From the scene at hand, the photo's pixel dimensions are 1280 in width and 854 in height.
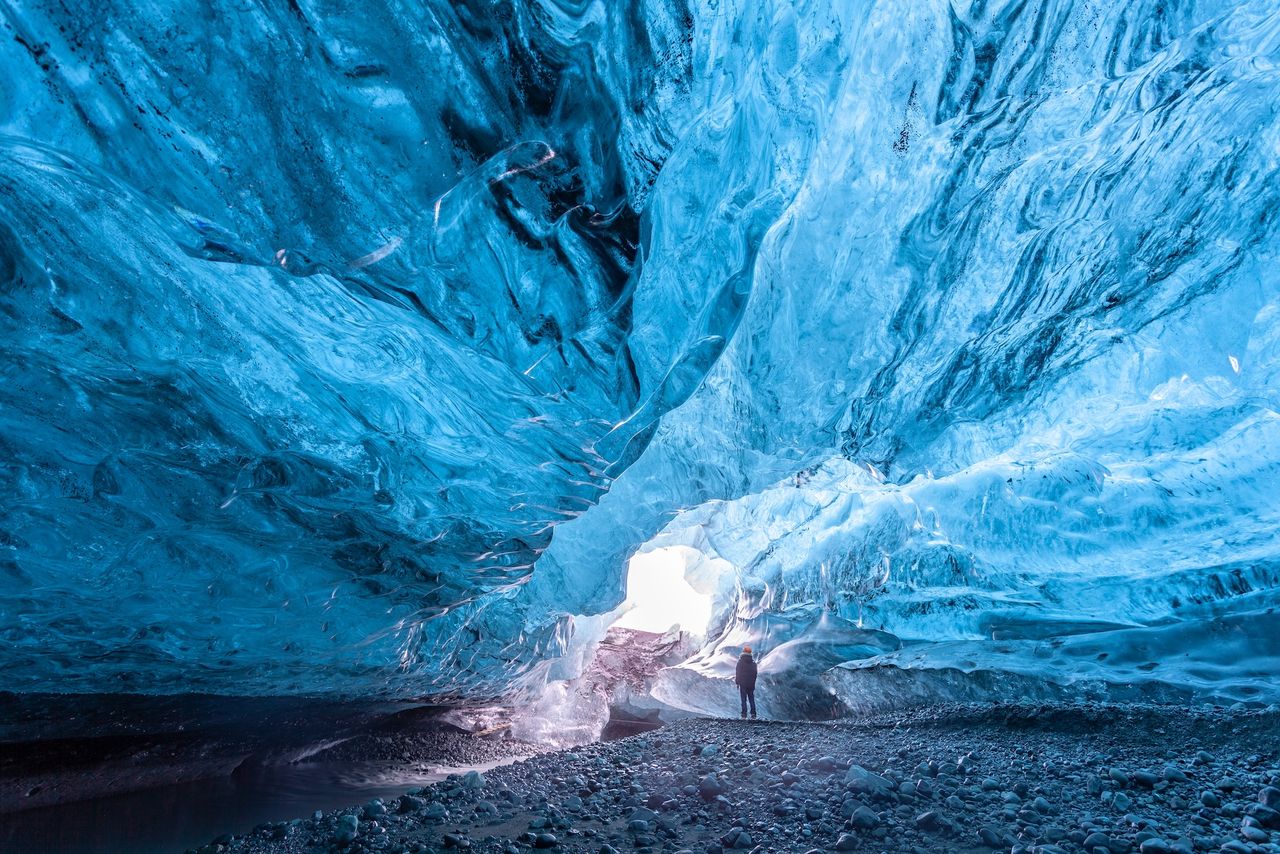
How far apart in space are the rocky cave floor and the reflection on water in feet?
6.48

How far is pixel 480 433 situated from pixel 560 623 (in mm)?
8441

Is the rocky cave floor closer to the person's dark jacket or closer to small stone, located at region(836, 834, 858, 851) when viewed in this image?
small stone, located at region(836, 834, 858, 851)

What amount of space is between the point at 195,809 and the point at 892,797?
28.6 feet

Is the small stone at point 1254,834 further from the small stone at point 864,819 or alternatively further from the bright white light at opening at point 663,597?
the bright white light at opening at point 663,597

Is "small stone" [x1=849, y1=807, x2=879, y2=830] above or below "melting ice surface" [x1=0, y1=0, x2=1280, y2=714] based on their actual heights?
below

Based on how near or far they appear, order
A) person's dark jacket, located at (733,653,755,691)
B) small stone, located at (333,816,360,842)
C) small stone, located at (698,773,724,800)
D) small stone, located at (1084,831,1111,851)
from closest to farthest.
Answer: small stone, located at (1084,831,1111,851) < small stone, located at (333,816,360,842) < small stone, located at (698,773,724,800) < person's dark jacket, located at (733,653,755,691)

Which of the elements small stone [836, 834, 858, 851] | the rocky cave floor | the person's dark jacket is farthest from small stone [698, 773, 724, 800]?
the person's dark jacket

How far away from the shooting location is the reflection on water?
6543 mm

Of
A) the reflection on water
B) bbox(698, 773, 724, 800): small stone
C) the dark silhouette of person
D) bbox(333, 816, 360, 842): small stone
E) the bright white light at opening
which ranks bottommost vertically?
the reflection on water

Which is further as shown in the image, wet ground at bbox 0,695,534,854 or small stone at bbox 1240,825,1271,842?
wet ground at bbox 0,695,534,854

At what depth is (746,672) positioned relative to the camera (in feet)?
39.5

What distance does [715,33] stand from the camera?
425 cm

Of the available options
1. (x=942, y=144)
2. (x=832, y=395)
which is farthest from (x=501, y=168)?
(x=832, y=395)

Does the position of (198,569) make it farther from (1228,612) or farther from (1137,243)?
(1228,612)
